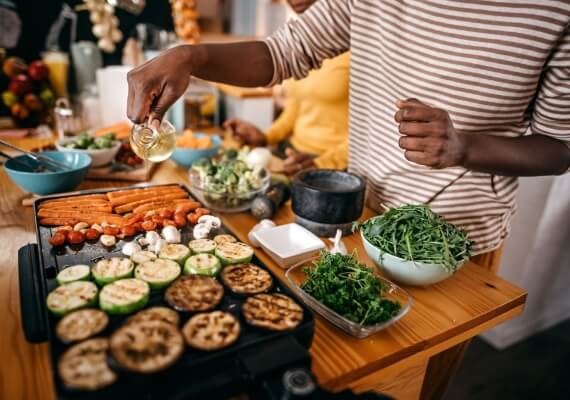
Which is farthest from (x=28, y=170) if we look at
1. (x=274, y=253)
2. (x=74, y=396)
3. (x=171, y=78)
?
(x=74, y=396)

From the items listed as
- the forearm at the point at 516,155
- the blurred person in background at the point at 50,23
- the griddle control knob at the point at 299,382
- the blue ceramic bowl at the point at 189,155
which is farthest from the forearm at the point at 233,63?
the blurred person in background at the point at 50,23

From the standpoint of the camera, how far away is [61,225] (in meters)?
1.28

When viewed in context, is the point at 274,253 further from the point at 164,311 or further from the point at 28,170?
the point at 28,170

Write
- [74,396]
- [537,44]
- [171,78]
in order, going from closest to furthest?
1. [74,396]
2. [537,44]
3. [171,78]

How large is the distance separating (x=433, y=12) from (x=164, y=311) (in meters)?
1.21

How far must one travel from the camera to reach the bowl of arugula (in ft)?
3.53

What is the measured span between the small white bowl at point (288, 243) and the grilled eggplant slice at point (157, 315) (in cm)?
39

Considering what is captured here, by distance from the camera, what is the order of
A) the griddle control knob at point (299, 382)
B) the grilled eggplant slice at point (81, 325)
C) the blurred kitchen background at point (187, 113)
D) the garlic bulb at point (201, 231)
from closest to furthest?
the griddle control knob at point (299, 382), the grilled eggplant slice at point (81, 325), the garlic bulb at point (201, 231), the blurred kitchen background at point (187, 113)

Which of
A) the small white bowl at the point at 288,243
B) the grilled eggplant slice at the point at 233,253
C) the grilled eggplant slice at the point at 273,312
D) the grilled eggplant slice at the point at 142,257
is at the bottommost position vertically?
the small white bowl at the point at 288,243

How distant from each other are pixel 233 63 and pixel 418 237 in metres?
0.95

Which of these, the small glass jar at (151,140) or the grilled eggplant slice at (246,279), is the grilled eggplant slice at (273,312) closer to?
the grilled eggplant slice at (246,279)

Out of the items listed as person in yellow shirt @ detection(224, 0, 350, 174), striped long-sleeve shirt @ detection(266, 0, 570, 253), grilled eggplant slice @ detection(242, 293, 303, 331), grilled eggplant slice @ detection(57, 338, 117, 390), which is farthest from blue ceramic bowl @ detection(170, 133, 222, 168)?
grilled eggplant slice @ detection(57, 338, 117, 390)

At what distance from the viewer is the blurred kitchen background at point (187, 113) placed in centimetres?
259

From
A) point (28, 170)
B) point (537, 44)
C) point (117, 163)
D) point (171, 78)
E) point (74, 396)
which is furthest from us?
point (117, 163)
